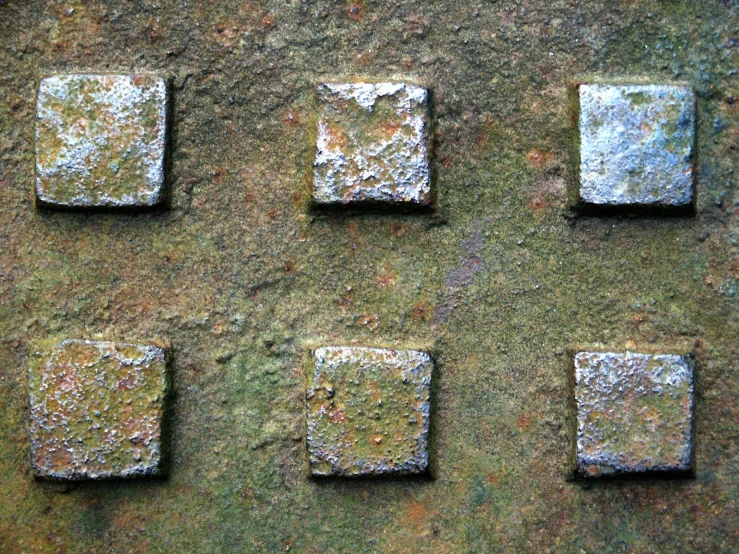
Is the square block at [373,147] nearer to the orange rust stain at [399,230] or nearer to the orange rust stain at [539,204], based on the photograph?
the orange rust stain at [399,230]

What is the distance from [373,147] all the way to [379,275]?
20cm

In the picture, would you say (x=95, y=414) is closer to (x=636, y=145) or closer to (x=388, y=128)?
(x=388, y=128)

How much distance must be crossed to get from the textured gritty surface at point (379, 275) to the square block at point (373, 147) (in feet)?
0.13

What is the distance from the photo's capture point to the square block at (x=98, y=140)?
103 centimetres

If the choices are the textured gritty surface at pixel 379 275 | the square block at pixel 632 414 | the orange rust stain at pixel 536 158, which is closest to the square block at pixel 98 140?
the textured gritty surface at pixel 379 275

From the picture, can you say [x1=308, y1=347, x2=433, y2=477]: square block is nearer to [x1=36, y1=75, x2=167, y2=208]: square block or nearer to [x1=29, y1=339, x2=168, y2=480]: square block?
[x1=29, y1=339, x2=168, y2=480]: square block

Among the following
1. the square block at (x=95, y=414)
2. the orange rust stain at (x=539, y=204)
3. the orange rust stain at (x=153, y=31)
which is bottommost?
the square block at (x=95, y=414)

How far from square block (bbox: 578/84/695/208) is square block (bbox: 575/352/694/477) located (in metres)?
0.25

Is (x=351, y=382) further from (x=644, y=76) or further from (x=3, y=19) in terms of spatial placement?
(x=3, y=19)

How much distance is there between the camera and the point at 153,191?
1.04 metres

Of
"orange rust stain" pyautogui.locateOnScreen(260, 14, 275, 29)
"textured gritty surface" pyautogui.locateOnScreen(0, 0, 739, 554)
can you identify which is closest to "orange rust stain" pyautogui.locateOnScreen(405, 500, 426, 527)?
"textured gritty surface" pyautogui.locateOnScreen(0, 0, 739, 554)

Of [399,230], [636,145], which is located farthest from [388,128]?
[636,145]

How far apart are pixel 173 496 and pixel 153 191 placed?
1.54 ft

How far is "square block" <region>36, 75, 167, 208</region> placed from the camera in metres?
1.03
